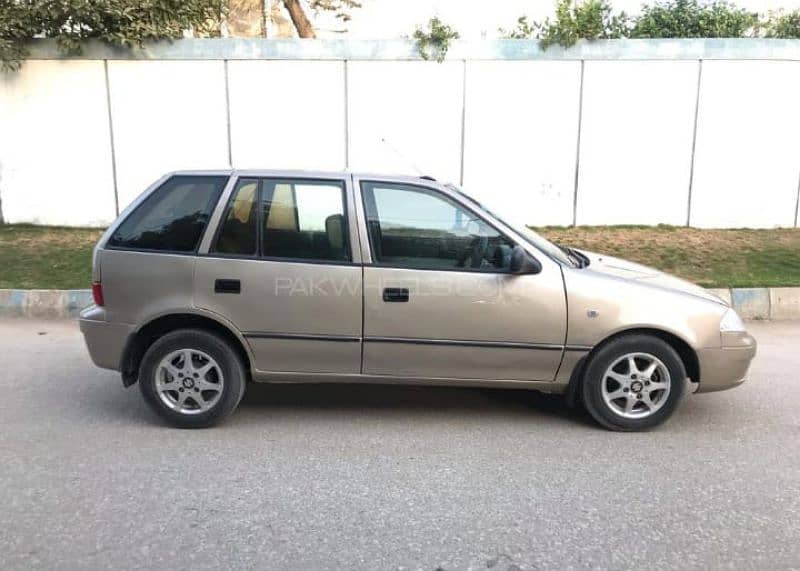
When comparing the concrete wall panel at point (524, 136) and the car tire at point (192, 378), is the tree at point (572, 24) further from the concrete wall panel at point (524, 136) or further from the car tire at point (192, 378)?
the car tire at point (192, 378)

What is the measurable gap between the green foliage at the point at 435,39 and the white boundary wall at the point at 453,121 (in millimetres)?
169

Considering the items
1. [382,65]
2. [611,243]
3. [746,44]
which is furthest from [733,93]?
[382,65]

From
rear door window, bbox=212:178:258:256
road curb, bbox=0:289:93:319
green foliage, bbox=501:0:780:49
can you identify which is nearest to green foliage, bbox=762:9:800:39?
green foliage, bbox=501:0:780:49

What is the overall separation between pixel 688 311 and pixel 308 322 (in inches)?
95.2

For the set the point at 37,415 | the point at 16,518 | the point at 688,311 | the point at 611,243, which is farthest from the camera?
the point at 611,243

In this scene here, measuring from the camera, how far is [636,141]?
10812 mm

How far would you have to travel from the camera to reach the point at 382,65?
1070cm

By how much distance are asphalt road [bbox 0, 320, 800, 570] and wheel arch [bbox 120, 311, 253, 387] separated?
0.46 m

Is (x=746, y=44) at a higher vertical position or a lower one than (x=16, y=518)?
higher

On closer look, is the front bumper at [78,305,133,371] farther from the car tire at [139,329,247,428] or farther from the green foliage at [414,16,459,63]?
the green foliage at [414,16,459,63]

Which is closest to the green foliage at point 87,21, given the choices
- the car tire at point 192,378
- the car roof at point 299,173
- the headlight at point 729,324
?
the car roof at point 299,173

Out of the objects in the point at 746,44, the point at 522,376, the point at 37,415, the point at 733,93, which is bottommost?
the point at 37,415

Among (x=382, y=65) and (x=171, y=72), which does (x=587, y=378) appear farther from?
(x=171, y=72)

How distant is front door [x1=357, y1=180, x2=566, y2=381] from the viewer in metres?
4.12
